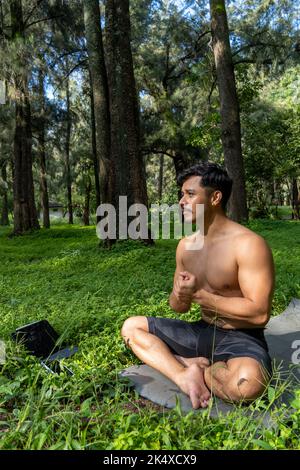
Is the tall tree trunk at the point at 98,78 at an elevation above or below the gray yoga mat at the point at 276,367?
above

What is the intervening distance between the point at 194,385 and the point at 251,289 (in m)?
0.75

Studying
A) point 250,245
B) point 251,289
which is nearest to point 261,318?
point 251,289

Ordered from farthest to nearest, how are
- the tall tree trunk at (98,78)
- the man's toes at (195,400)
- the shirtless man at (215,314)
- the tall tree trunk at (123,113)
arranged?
the tall tree trunk at (98,78), the tall tree trunk at (123,113), the shirtless man at (215,314), the man's toes at (195,400)

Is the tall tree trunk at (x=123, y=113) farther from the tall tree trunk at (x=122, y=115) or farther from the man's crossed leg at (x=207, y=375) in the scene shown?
the man's crossed leg at (x=207, y=375)

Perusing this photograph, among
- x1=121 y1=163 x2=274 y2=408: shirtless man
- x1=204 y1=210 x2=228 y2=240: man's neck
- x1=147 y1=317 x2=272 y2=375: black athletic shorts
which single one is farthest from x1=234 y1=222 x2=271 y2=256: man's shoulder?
x1=147 y1=317 x2=272 y2=375: black athletic shorts

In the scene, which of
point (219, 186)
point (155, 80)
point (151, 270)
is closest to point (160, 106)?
point (155, 80)

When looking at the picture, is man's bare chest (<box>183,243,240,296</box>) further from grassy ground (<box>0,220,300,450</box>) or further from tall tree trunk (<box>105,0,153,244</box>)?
tall tree trunk (<box>105,0,153,244</box>)

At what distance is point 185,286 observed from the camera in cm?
307

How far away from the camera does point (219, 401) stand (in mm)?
3043

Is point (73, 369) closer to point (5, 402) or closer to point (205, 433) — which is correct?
point (5, 402)

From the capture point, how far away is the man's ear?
330cm

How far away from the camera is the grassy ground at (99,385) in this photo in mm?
2383

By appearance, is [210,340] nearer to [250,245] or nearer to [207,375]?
[207,375]

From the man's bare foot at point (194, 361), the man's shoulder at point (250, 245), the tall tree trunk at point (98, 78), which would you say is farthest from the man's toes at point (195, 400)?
the tall tree trunk at point (98, 78)
